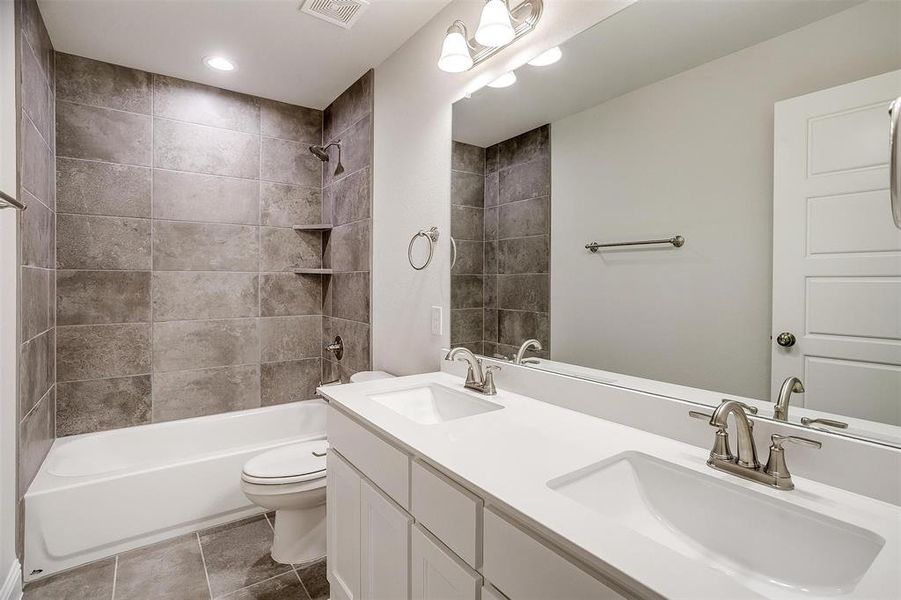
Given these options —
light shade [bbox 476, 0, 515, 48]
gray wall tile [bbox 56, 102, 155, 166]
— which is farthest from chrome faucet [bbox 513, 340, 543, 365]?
gray wall tile [bbox 56, 102, 155, 166]

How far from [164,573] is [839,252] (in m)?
2.63

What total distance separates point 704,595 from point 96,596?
7.54 feet

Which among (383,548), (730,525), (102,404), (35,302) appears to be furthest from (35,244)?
(730,525)

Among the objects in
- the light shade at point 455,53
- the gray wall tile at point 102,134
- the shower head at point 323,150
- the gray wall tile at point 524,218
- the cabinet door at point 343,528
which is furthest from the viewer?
the shower head at point 323,150

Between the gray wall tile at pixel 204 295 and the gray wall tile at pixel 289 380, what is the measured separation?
419mm

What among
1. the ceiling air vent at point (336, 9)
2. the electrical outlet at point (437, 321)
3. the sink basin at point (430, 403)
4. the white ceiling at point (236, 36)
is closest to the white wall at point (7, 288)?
the white ceiling at point (236, 36)

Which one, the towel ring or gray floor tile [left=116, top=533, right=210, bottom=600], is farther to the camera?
the towel ring

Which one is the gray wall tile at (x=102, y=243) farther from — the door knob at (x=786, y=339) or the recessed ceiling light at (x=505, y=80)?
the door knob at (x=786, y=339)

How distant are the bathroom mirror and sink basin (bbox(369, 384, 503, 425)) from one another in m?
0.26

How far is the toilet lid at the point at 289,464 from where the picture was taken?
1908 millimetres

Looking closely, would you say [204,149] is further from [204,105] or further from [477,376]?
[477,376]

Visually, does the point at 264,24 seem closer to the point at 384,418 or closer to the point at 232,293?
the point at 232,293

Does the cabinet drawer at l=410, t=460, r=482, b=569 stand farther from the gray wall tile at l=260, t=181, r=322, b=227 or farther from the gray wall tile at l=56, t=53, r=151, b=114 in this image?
the gray wall tile at l=56, t=53, r=151, b=114

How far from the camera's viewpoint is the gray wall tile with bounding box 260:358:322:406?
9.71 ft
